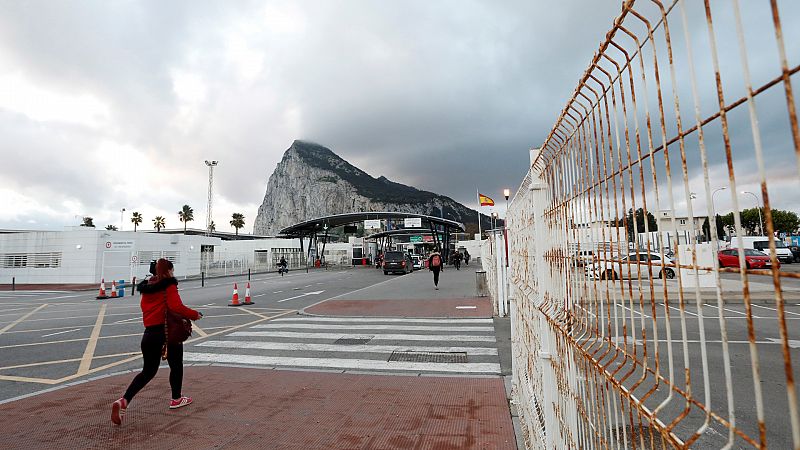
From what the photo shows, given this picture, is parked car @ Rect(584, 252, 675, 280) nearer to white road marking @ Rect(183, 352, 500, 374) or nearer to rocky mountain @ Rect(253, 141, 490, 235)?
white road marking @ Rect(183, 352, 500, 374)

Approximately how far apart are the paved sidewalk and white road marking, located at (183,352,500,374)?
325 mm

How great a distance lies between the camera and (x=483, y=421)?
13.8ft

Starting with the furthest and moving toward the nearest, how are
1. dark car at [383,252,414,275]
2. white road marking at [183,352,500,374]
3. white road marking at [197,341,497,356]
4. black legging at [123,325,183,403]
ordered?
dark car at [383,252,414,275], white road marking at [197,341,497,356], white road marking at [183,352,500,374], black legging at [123,325,183,403]

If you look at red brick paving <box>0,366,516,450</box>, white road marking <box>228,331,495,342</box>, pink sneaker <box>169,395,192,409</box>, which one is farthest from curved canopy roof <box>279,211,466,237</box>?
pink sneaker <box>169,395,192,409</box>

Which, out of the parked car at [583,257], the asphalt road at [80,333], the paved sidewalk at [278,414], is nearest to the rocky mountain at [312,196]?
the asphalt road at [80,333]

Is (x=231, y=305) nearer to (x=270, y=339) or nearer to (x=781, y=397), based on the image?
(x=270, y=339)

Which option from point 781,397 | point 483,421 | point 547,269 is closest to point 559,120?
point 547,269

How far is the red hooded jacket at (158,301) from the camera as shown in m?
4.48

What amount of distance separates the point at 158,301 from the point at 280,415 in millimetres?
1858

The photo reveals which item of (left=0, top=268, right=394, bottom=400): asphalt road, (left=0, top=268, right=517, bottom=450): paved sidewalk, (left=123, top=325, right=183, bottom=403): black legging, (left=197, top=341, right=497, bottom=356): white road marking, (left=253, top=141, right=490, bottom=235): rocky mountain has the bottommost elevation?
(left=0, top=268, right=517, bottom=450): paved sidewalk

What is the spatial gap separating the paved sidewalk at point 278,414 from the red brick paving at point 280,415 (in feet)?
0.03

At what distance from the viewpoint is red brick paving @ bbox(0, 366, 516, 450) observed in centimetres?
389

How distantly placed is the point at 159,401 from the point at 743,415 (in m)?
6.46

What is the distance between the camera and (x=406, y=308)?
12.1m
